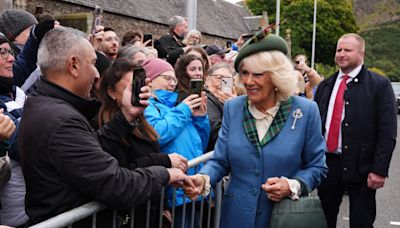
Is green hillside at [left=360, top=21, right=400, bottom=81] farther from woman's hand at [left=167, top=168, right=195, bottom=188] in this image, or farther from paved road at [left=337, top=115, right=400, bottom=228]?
woman's hand at [left=167, top=168, right=195, bottom=188]

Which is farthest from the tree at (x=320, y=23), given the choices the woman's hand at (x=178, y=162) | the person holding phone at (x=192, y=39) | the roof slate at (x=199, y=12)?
the woman's hand at (x=178, y=162)

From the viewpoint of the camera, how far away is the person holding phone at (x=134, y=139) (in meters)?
2.62

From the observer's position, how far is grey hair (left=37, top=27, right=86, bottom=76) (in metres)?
2.28

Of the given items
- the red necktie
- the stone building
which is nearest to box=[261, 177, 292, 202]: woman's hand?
the red necktie

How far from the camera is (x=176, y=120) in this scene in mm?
3191

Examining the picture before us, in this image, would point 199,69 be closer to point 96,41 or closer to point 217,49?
point 96,41

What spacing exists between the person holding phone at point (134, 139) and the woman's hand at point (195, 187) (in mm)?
177

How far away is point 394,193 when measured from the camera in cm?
764

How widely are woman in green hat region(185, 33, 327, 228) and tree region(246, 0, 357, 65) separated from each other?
45878 millimetres

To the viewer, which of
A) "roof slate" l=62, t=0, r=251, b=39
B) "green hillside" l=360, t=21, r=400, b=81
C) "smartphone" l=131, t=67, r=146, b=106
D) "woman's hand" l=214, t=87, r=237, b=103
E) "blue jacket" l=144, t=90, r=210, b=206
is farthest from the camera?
"green hillside" l=360, t=21, r=400, b=81

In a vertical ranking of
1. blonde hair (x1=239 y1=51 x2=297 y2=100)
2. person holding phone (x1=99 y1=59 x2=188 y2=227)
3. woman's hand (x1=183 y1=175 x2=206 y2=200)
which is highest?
blonde hair (x1=239 y1=51 x2=297 y2=100)

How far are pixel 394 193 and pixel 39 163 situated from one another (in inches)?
273

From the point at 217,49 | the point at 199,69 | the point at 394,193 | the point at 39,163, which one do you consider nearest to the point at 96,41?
the point at 199,69

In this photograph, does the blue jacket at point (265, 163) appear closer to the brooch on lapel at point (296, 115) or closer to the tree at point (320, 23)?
the brooch on lapel at point (296, 115)
